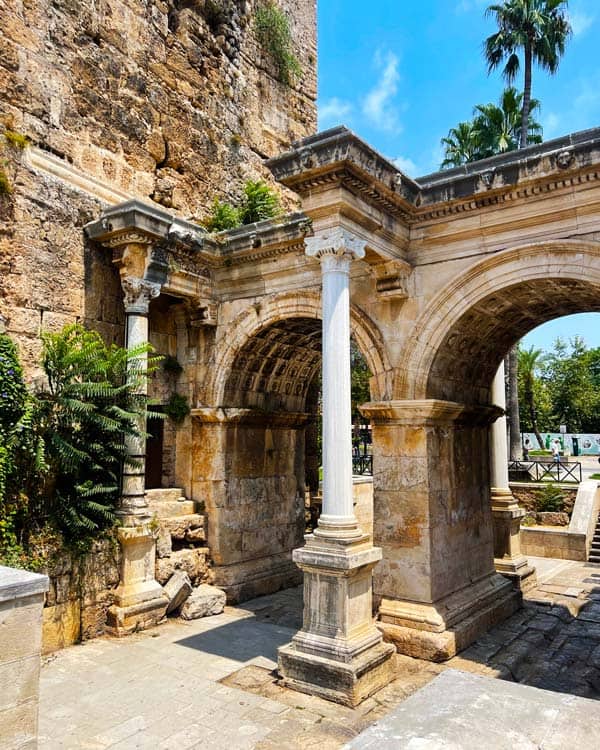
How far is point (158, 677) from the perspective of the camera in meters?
6.14

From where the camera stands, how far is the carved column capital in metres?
6.45

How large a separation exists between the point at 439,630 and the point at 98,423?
4.75m

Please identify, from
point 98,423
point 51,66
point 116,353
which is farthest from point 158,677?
point 51,66

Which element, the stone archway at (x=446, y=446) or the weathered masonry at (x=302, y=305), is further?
the stone archway at (x=446, y=446)

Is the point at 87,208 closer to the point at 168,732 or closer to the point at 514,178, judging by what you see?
the point at 514,178

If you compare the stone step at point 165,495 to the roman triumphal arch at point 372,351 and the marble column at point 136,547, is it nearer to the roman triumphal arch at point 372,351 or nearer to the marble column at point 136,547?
the roman triumphal arch at point 372,351

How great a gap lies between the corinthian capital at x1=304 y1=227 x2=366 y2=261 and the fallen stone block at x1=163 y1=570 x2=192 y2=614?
193 inches

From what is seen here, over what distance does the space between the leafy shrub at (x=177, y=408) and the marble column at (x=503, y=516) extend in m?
4.99

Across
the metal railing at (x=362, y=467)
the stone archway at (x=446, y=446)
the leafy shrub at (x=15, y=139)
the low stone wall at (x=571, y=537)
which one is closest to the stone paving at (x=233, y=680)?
the stone archway at (x=446, y=446)

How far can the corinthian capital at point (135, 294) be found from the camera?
8117 millimetres

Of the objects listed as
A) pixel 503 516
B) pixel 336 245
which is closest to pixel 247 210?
pixel 336 245

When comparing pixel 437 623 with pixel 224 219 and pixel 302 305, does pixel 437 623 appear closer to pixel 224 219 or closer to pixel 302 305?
pixel 302 305

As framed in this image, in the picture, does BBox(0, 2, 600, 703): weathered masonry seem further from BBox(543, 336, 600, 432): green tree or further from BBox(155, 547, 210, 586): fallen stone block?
BBox(543, 336, 600, 432): green tree

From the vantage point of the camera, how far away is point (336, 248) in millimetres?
6445
